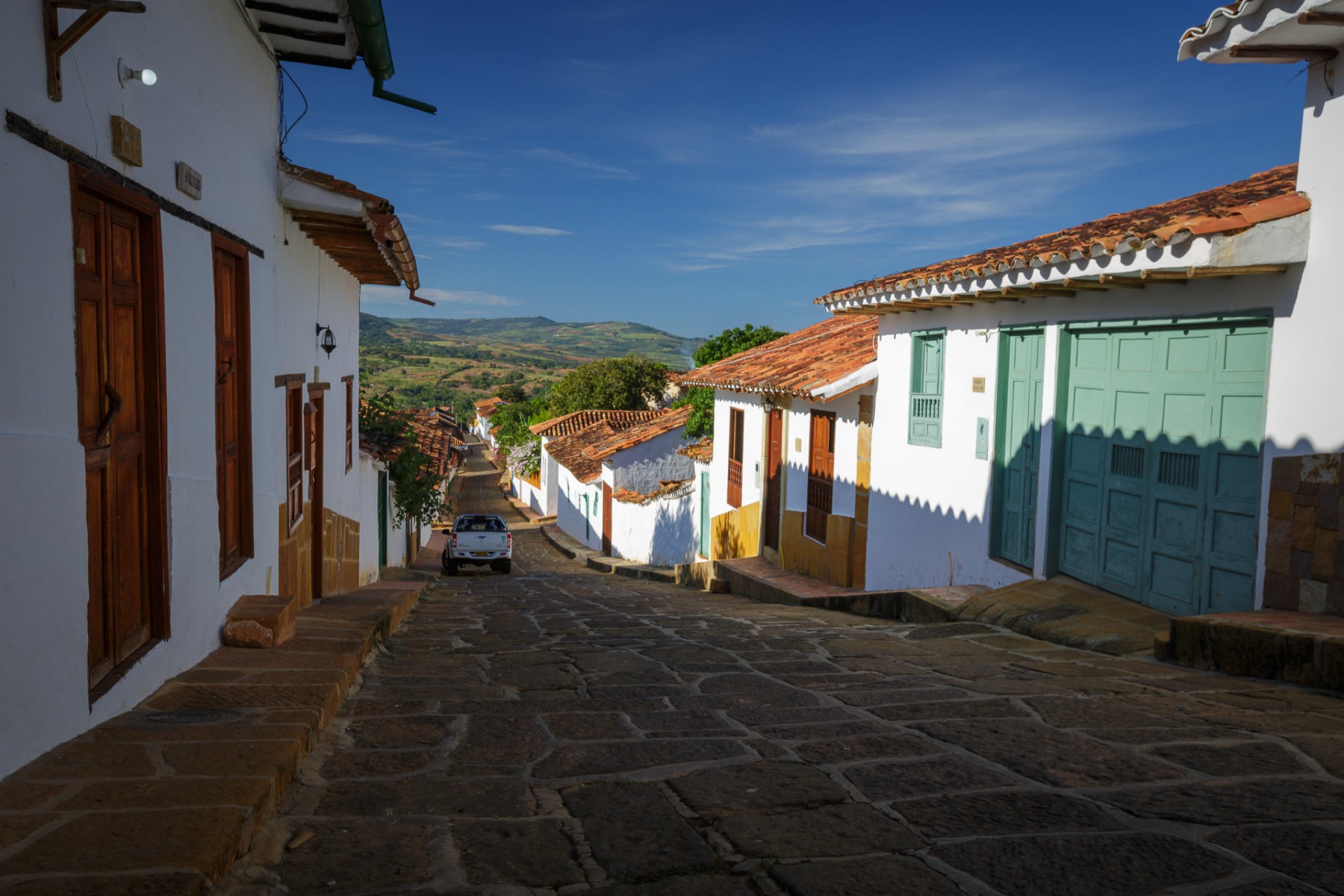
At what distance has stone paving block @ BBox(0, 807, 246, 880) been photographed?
2.46 m

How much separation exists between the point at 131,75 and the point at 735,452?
14453mm

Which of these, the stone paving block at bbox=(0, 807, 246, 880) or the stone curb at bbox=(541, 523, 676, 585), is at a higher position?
the stone paving block at bbox=(0, 807, 246, 880)

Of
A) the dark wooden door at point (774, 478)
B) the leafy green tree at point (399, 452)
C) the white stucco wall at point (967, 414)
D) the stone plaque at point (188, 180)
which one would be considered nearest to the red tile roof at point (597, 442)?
the leafy green tree at point (399, 452)

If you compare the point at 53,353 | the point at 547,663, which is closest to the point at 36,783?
the point at 53,353

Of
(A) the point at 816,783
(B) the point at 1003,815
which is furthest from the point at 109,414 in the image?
(B) the point at 1003,815

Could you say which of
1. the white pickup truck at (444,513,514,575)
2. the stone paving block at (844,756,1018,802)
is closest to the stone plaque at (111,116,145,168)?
the stone paving block at (844,756,1018,802)

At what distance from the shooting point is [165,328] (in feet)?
14.1

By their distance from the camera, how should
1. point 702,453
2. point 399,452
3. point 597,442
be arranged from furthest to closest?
point 597,442 → point 702,453 → point 399,452

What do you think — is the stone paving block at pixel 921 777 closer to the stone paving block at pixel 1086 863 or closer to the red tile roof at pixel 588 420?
the stone paving block at pixel 1086 863

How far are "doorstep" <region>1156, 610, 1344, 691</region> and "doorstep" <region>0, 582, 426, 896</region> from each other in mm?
4619

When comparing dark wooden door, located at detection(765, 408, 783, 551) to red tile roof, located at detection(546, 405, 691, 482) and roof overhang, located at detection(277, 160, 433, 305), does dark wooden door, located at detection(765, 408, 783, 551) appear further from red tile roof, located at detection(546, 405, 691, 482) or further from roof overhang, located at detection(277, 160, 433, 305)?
red tile roof, located at detection(546, 405, 691, 482)

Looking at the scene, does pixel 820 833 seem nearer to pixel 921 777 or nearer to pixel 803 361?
pixel 921 777

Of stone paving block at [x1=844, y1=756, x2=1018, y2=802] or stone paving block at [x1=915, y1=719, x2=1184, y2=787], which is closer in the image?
stone paving block at [x1=844, y1=756, x2=1018, y2=802]

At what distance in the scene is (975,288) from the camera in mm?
8156
